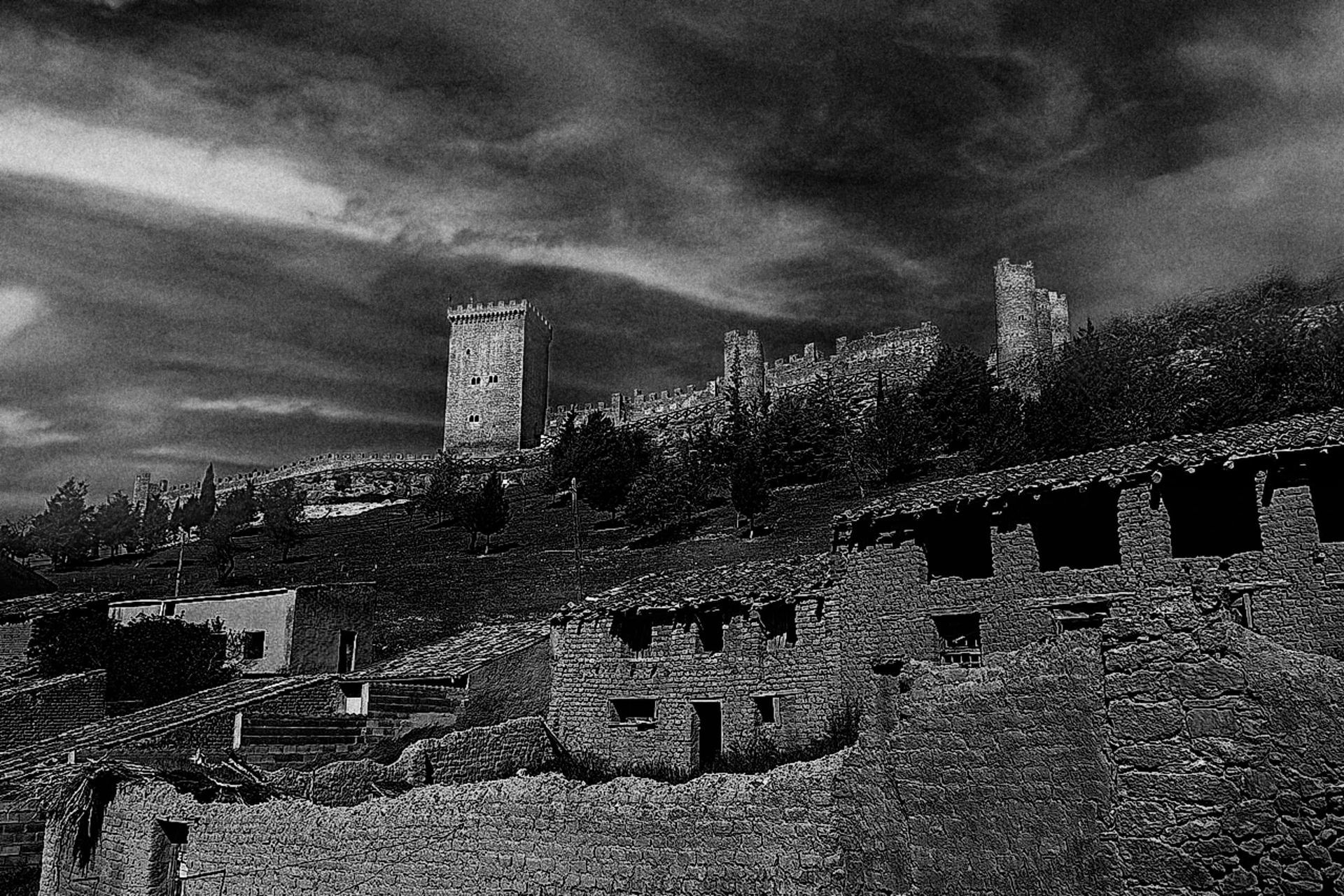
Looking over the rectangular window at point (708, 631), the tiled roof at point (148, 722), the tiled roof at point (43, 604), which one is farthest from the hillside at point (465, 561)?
the rectangular window at point (708, 631)

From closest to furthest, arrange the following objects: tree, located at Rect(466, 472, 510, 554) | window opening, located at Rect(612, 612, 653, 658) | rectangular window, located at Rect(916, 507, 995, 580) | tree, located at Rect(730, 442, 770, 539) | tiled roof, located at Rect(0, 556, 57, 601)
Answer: rectangular window, located at Rect(916, 507, 995, 580) < window opening, located at Rect(612, 612, 653, 658) < tiled roof, located at Rect(0, 556, 57, 601) < tree, located at Rect(730, 442, 770, 539) < tree, located at Rect(466, 472, 510, 554)

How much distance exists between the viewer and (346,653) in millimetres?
26203

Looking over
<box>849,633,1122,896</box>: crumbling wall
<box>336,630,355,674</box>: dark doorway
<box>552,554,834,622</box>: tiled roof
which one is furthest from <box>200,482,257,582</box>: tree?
<box>849,633,1122,896</box>: crumbling wall

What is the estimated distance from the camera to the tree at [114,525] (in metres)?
80.4

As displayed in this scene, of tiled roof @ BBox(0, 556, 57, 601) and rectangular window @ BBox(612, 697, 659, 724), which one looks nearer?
rectangular window @ BBox(612, 697, 659, 724)

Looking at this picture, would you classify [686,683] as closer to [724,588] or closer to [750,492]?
[724,588]

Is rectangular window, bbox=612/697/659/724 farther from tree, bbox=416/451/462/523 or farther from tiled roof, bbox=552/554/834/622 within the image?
tree, bbox=416/451/462/523

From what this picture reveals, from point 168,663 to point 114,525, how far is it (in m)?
61.1

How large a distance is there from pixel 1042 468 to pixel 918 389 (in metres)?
43.9

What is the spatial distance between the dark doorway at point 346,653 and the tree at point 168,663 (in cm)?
308

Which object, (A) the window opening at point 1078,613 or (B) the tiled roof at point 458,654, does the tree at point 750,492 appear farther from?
(A) the window opening at point 1078,613

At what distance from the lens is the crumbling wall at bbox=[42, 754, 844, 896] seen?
848cm

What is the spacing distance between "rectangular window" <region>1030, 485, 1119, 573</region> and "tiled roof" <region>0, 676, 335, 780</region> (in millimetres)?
13107

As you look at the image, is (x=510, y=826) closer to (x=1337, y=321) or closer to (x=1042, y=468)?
(x=1042, y=468)
